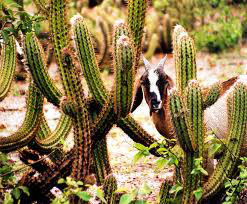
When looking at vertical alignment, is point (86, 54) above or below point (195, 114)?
above

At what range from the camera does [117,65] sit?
3.75 metres

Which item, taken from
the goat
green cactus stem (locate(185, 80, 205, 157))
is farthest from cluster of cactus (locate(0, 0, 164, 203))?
the goat

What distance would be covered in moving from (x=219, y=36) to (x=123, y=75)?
9.85 meters

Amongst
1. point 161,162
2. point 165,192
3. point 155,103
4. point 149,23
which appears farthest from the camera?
point 149,23

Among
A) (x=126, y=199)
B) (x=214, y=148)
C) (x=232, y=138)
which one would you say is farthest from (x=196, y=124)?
(x=126, y=199)

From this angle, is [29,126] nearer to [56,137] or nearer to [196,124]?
[56,137]

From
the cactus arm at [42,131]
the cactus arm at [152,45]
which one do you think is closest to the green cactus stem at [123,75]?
the cactus arm at [42,131]

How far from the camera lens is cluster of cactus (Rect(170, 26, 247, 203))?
3.82 m

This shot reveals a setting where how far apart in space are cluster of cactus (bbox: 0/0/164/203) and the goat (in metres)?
1.01

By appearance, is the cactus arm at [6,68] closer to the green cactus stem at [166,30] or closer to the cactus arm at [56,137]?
the cactus arm at [56,137]

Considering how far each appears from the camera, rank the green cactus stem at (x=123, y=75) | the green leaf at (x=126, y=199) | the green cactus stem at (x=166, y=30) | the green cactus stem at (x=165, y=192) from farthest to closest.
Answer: the green cactus stem at (x=166, y=30) < the green cactus stem at (x=165, y=192) < the green cactus stem at (x=123, y=75) < the green leaf at (x=126, y=199)

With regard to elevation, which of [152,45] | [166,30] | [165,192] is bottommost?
[165,192]

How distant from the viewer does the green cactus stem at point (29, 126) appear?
4371mm

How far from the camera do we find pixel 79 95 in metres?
3.90
